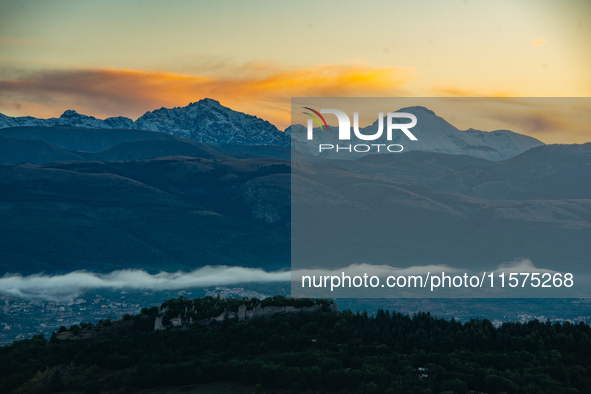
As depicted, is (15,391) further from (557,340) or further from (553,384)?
(557,340)

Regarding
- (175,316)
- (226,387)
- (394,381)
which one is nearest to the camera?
(394,381)

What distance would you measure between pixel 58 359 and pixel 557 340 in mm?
84242

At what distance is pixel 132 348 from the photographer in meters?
119

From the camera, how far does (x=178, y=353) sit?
115375mm

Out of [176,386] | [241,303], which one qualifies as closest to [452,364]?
[176,386]

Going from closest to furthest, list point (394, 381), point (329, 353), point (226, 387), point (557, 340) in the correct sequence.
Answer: point (394, 381) < point (226, 387) < point (329, 353) < point (557, 340)

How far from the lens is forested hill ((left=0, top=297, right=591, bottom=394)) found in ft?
322

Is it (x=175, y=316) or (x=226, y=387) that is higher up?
(x=175, y=316)

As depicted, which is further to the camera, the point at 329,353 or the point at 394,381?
the point at 329,353

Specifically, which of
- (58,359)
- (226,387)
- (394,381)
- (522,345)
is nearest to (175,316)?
(58,359)

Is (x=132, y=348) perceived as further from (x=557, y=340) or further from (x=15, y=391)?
(x=557, y=340)

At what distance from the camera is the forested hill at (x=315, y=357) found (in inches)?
3863

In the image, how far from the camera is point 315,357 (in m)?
107

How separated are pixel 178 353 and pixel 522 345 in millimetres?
57465
